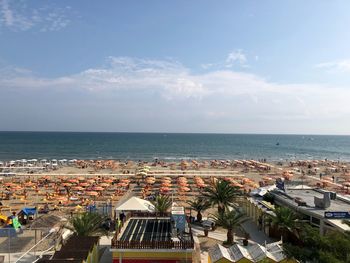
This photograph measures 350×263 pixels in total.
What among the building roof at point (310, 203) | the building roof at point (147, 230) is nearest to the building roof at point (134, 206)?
the building roof at point (147, 230)

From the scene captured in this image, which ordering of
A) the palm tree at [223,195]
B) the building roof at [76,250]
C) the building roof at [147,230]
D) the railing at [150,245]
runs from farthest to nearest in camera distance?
the palm tree at [223,195]
the building roof at [147,230]
the railing at [150,245]
the building roof at [76,250]

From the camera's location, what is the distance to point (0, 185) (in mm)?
41250

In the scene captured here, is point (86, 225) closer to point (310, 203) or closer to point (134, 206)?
point (134, 206)

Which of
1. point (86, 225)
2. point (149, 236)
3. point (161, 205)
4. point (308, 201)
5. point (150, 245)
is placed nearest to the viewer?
point (150, 245)

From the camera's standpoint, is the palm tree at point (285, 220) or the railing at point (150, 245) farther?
the palm tree at point (285, 220)

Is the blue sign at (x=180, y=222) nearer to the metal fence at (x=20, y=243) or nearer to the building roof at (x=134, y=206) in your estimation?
the building roof at (x=134, y=206)

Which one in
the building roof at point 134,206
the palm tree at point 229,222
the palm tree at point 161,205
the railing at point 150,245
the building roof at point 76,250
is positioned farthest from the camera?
the palm tree at point 161,205

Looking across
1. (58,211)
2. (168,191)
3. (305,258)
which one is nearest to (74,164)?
(168,191)

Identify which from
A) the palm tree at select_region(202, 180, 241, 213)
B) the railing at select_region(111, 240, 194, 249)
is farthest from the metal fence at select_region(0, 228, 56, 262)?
the palm tree at select_region(202, 180, 241, 213)

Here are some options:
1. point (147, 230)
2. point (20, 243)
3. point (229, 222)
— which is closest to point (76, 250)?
point (147, 230)

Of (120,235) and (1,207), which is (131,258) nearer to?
(120,235)

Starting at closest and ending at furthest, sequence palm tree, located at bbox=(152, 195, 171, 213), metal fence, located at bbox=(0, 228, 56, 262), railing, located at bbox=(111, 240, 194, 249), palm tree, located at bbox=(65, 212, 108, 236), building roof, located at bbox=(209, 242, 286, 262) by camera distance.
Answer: building roof, located at bbox=(209, 242, 286, 262) → railing, located at bbox=(111, 240, 194, 249) → metal fence, located at bbox=(0, 228, 56, 262) → palm tree, located at bbox=(65, 212, 108, 236) → palm tree, located at bbox=(152, 195, 171, 213)

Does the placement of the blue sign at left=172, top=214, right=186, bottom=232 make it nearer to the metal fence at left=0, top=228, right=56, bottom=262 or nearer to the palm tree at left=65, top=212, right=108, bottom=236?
the palm tree at left=65, top=212, right=108, bottom=236

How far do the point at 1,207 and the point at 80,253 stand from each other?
18.5 m
